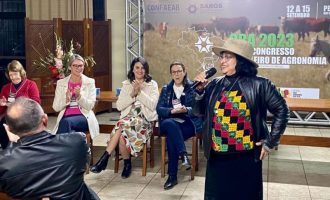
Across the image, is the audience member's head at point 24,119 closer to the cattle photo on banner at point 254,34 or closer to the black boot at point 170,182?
the black boot at point 170,182

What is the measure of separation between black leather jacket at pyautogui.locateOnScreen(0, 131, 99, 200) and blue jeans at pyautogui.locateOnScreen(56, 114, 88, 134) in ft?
8.71

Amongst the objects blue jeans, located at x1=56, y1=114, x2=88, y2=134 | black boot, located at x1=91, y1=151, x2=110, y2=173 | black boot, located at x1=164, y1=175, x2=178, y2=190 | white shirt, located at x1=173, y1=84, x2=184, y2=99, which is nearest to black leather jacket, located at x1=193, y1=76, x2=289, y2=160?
black boot, located at x1=164, y1=175, x2=178, y2=190

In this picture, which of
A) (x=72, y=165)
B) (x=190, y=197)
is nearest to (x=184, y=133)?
(x=190, y=197)

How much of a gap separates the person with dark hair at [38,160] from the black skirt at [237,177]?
1174mm

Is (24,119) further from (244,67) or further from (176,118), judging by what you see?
(176,118)

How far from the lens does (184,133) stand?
4445 mm

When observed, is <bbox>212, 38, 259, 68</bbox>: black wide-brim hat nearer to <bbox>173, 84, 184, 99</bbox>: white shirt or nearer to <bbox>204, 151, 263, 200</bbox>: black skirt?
<bbox>204, 151, 263, 200</bbox>: black skirt

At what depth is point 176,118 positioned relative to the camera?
4.47m

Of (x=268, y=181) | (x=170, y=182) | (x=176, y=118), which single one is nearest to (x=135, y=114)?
(x=176, y=118)

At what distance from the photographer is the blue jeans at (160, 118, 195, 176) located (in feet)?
14.0

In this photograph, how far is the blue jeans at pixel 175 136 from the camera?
14.0ft

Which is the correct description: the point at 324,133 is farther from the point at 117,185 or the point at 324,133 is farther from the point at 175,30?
the point at 117,185

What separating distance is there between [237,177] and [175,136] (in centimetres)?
152

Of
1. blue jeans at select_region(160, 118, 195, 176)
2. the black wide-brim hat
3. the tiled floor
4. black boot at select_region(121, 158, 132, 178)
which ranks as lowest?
the tiled floor
